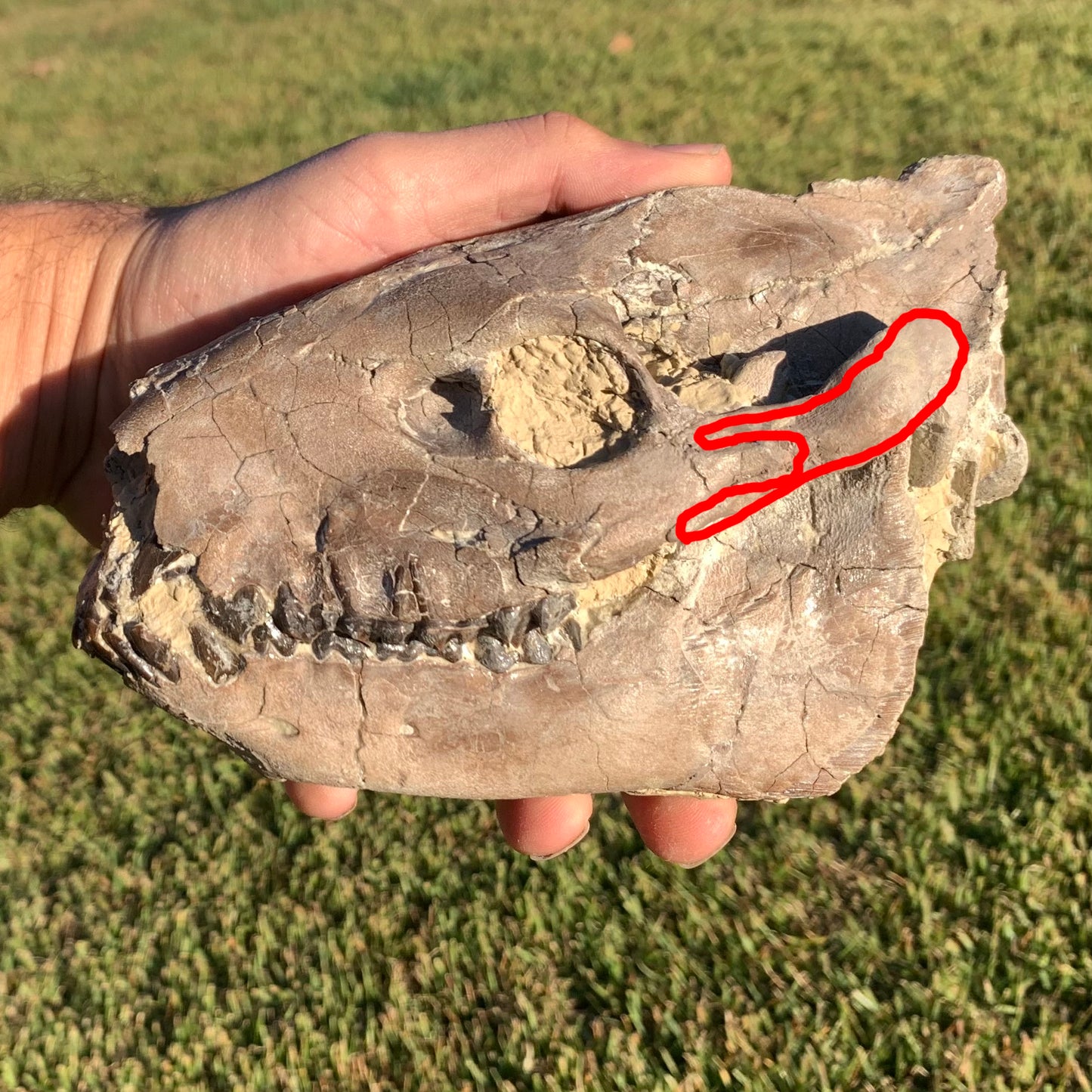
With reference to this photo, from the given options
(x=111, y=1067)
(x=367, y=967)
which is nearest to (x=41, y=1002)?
(x=111, y=1067)

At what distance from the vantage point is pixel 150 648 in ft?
6.89

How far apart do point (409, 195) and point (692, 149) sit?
754 millimetres

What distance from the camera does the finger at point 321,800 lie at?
9.73 feet

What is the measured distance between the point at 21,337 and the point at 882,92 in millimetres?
5218

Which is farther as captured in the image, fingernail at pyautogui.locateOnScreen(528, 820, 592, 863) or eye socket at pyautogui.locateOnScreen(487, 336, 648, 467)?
fingernail at pyautogui.locateOnScreen(528, 820, 592, 863)

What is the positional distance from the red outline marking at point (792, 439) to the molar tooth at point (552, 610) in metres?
0.25

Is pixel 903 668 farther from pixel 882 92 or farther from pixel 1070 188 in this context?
pixel 882 92

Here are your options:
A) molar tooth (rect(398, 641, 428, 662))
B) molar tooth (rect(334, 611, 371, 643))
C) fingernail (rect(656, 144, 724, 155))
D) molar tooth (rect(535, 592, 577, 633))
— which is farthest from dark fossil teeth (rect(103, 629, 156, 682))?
fingernail (rect(656, 144, 724, 155))

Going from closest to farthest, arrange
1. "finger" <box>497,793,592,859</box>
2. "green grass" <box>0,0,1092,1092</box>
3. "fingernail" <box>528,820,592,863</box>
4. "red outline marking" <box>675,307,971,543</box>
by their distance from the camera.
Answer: "red outline marking" <box>675,307,971,543</box>
"green grass" <box>0,0,1092,1092</box>
"finger" <box>497,793,592,859</box>
"fingernail" <box>528,820,592,863</box>

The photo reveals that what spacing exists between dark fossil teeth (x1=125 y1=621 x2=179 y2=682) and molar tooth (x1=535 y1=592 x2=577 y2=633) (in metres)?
0.72

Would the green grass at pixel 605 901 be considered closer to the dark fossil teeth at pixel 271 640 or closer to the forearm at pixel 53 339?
the forearm at pixel 53 339

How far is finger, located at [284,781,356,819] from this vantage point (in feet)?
9.73

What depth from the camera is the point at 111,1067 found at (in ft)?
9.39

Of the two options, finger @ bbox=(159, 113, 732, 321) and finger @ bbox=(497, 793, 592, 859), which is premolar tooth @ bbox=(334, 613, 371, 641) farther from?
finger @ bbox=(159, 113, 732, 321)
